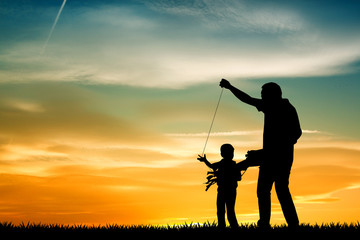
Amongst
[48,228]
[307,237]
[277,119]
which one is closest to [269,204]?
[307,237]

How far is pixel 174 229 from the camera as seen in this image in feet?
29.7

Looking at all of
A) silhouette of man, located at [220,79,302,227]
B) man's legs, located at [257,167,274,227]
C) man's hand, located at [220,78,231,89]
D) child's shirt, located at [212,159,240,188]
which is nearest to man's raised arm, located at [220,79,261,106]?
man's hand, located at [220,78,231,89]

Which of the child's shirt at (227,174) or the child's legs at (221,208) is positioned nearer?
the child's legs at (221,208)

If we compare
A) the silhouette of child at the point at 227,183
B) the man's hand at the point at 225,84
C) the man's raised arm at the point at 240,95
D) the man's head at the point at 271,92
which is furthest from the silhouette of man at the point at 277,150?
the silhouette of child at the point at 227,183

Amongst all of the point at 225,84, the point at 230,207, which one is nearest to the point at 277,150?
the point at 225,84

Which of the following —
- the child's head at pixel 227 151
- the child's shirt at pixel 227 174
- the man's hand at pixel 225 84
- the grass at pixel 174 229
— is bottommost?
the grass at pixel 174 229

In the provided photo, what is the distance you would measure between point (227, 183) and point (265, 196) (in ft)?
5.22

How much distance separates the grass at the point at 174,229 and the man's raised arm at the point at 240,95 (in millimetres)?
2322

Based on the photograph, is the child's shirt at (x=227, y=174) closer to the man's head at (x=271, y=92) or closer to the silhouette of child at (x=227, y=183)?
the silhouette of child at (x=227, y=183)

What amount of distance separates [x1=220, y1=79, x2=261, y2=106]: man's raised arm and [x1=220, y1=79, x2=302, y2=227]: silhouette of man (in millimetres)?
144

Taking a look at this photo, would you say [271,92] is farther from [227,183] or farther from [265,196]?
[227,183]

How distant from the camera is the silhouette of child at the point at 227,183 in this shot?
31.6 feet

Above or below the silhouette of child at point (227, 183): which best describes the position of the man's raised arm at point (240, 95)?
above

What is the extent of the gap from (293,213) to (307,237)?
0.71 meters
